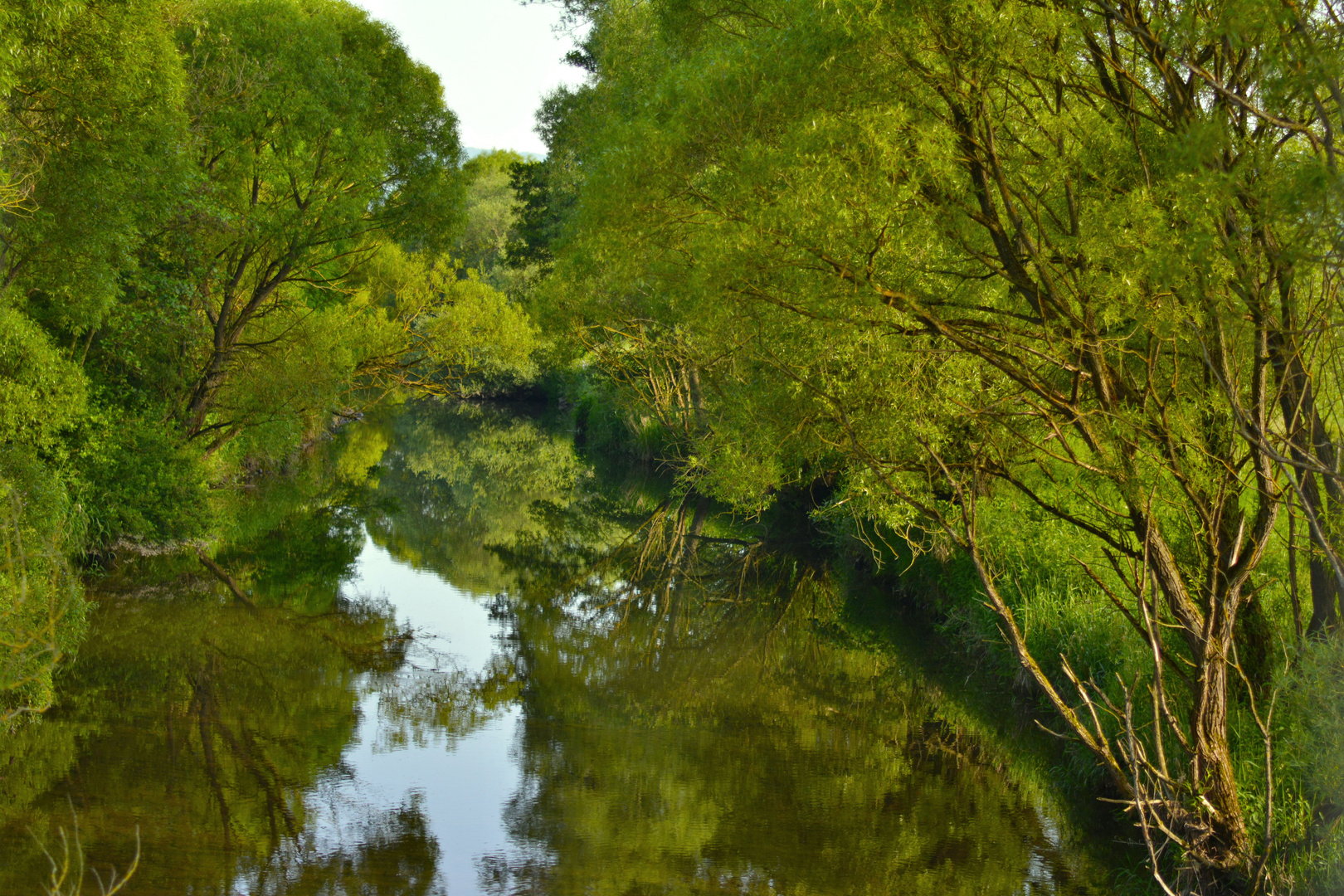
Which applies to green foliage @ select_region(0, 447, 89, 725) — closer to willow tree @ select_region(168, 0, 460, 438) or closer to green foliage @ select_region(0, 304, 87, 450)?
green foliage @ select_region(0, 304, 87, 450)

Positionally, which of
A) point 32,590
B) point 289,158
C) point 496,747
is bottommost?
point 496,747

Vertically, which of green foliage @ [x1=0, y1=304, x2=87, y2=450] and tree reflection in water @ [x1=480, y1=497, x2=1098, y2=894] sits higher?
green foliage @ [x1=0, y1=304, x2=87, y2=450]

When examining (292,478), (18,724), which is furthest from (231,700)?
(292,478)

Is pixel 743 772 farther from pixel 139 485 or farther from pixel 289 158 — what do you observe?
pixel 289 158

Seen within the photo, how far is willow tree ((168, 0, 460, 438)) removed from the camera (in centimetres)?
1517

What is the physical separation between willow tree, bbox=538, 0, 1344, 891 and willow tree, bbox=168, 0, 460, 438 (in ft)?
31.1

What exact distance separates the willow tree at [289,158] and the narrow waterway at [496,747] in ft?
14.3

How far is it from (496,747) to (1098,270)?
21.1 ft

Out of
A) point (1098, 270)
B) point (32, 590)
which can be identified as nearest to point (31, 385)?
point (32, 590)

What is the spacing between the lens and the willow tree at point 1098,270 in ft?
15.5

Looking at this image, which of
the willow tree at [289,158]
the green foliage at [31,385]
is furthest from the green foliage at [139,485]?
the willow tree at [289,158]

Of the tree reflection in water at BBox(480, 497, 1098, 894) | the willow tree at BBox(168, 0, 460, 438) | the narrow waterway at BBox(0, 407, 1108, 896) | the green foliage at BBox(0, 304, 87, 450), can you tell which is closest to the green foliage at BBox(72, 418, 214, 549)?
the narrow waterway at BBox(0, 407, 1108, 896)

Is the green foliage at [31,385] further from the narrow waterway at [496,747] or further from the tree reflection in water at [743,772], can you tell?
the tree reflection in water at [743,772]

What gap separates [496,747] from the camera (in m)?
9.20
